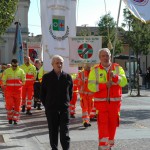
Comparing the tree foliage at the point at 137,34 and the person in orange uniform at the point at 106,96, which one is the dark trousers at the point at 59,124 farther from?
the tree foliage at the point at 137,34

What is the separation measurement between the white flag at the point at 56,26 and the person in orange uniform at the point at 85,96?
1.41 meters

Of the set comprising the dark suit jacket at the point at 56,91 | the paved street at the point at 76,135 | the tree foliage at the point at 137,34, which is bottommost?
the paved street at the point at 76,135

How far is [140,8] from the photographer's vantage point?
9.42 meters

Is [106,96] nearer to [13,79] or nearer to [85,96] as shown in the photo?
[85,96]

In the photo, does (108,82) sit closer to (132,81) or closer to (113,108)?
(113,108)

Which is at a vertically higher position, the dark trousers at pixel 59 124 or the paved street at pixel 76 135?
the dark trousers at pixel 59 124

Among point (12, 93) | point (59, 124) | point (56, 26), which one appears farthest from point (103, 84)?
point (56, 26)

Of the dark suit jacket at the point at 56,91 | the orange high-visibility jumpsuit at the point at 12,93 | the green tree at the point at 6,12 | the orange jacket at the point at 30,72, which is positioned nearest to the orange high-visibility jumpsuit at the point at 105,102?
the dark suit jacket at the point at 56,91

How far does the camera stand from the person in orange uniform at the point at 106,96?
26.2 ft

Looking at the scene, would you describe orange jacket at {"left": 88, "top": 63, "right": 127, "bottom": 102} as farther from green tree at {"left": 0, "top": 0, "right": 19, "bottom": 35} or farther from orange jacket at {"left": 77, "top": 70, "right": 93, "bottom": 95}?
green tree at {"left": 0, "top": 0, "right": 19, "bottom": 35}

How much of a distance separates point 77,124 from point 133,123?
1.58m

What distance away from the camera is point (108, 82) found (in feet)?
26.1

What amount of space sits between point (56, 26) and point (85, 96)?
2596mm

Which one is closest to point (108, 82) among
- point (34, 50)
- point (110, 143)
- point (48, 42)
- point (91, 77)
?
point (91, 77)
